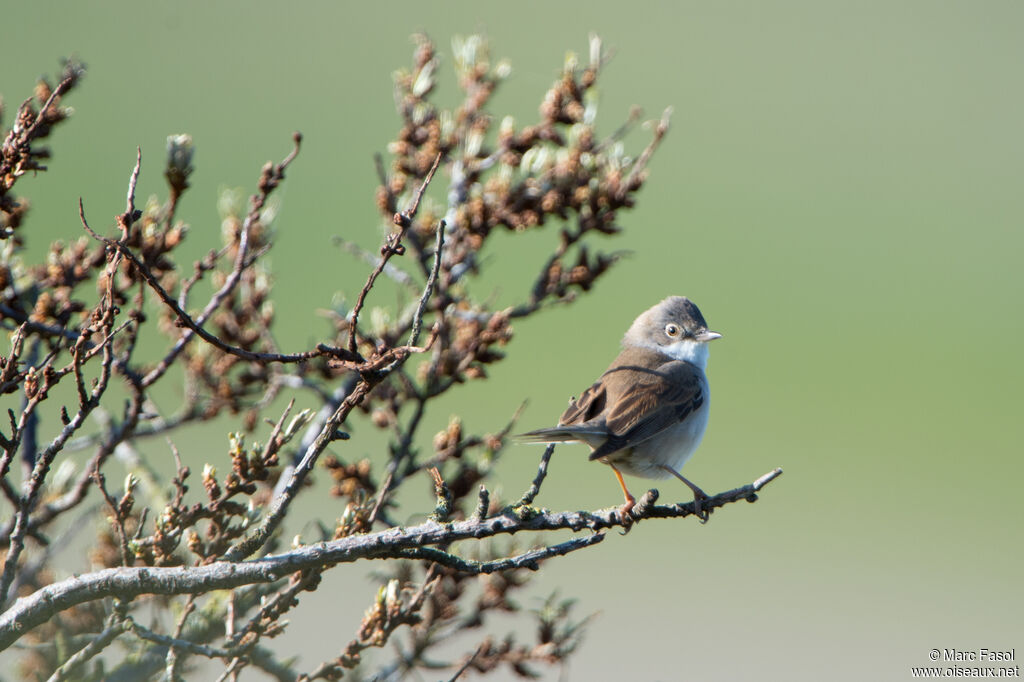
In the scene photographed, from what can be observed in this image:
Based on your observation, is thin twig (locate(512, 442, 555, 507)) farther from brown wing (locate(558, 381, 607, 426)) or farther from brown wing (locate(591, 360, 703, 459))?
brown wing (locate(558, 381, 607, 426))

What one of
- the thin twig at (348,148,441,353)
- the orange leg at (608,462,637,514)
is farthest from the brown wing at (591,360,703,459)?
the thin twig at (348,148,441,353)

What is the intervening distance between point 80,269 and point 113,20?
27.9 metres

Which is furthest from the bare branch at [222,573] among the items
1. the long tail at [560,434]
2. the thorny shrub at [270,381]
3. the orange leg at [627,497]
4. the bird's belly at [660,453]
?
the bird's belly at [660,453]

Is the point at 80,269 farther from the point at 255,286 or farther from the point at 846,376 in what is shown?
the point at 846,376

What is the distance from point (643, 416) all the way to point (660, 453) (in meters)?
0.26

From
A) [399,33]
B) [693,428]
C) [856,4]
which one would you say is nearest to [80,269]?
[693,428]

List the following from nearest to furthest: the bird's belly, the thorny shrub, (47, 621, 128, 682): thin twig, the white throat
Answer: (47, 621, 128, 682): thin twig → the thorny shrub → the bird's belly → the white throat

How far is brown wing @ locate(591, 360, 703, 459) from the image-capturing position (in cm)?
438

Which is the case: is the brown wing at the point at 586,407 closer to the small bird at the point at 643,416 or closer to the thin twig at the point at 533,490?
the small bird at the point at 643,416

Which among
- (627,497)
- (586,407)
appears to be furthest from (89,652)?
(586,407)

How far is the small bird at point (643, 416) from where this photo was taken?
4309 mm

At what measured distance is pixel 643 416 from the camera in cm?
453

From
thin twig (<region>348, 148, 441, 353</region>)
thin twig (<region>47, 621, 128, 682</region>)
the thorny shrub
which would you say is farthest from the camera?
the thorny shrub

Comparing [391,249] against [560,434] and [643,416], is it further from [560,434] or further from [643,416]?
[643,416]
